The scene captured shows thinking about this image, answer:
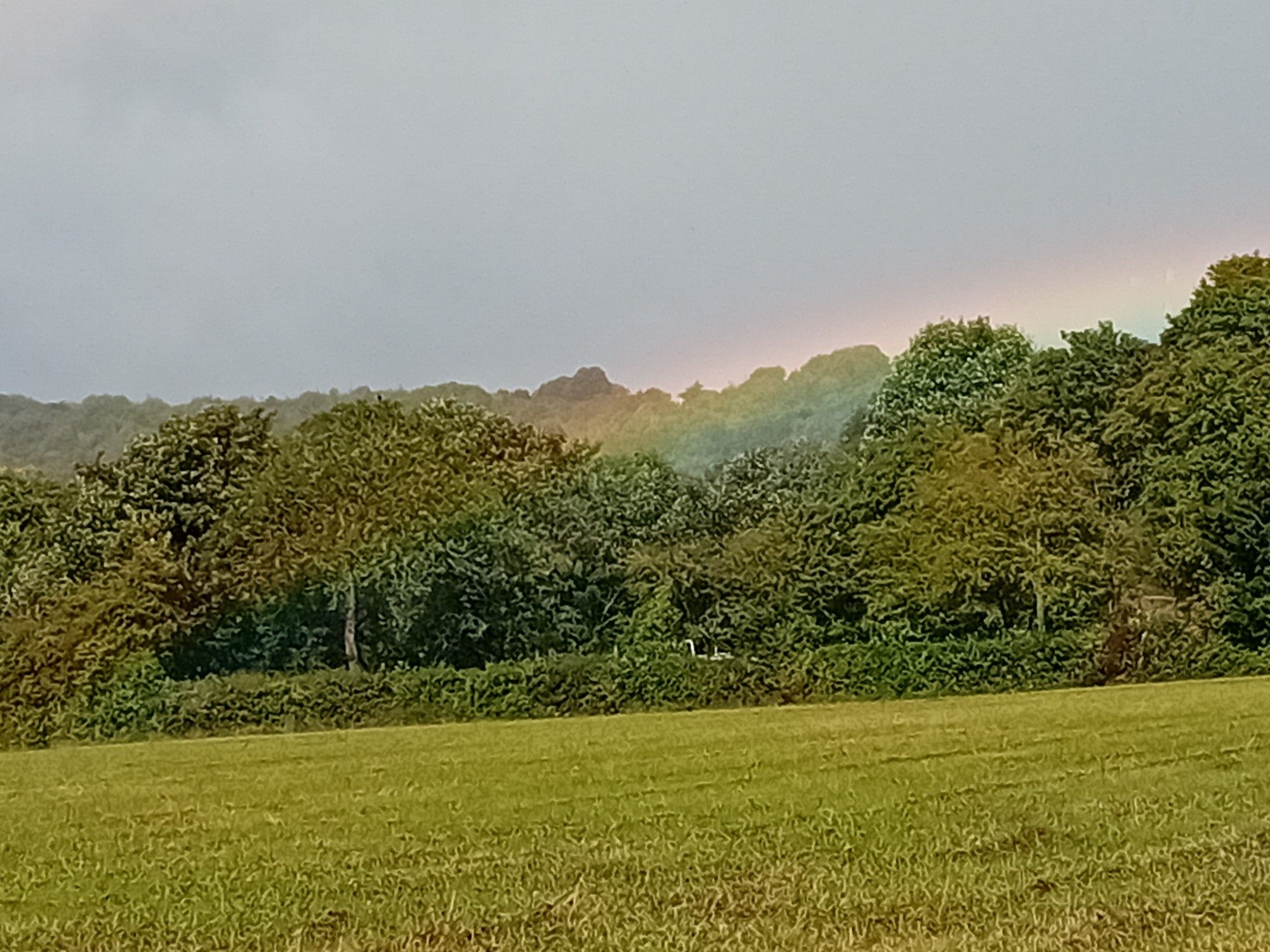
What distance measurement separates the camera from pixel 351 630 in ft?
151

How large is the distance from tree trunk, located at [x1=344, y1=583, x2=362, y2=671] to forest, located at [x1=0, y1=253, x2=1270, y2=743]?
12 cm

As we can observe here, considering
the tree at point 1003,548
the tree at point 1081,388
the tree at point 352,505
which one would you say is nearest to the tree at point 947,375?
the tree at point 1081,388

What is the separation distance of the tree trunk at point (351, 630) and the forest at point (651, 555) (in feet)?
0.39

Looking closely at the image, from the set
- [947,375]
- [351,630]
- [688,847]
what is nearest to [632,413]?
[947,375]

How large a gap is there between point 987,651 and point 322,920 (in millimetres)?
32000

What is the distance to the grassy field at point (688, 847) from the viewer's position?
816 cm

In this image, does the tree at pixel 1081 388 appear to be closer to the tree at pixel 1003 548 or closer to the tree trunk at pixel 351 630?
the tree at pixel 1003 548

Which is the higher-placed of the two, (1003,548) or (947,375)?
(947,375)

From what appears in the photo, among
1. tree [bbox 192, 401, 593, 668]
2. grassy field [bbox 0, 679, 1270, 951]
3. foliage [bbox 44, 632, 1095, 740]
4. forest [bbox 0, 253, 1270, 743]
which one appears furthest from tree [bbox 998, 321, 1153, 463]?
grassy field [bbox 0, 679, 1270, 951]

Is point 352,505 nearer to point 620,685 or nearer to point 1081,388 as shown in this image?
point 620,685

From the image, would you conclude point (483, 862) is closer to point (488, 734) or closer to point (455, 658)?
point (488, 734)

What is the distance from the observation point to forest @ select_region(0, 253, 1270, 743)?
3941 centimetres

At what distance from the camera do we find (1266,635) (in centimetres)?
3988

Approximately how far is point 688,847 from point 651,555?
36.9 metres
